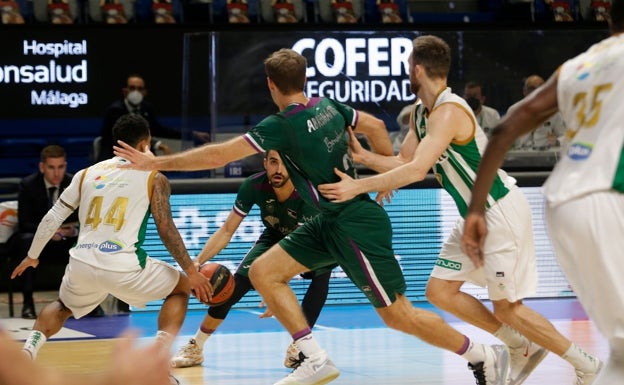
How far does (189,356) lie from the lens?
25.0 feet

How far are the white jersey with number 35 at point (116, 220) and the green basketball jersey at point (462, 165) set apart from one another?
71.5 inches

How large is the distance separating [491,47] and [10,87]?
650cm

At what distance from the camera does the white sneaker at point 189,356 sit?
759 centimetres

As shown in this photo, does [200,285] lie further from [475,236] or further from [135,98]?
[135,98]

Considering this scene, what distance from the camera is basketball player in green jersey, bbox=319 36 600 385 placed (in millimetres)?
5797

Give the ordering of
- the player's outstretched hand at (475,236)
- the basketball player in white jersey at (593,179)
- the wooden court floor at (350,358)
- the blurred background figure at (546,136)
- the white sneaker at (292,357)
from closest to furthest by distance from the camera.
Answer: the basketball player in white jersey at (593,179), the player's outstretched hand at (475,236), the wooden court floor at (350,358), the white sneaker at (292,357), the blurred background figure at (546,136)

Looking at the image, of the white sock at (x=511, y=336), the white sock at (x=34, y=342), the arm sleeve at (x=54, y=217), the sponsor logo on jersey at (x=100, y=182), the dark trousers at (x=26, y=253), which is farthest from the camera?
the dark trousers at (x=26, y=253)

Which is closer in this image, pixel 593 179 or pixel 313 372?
pixel 593 179

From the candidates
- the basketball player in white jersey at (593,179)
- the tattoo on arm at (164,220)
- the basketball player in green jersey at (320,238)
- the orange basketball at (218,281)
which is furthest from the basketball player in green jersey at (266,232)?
the basketball player in white jersey at (593,179)

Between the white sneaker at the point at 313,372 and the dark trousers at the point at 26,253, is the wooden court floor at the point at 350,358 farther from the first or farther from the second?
the dark trousers at the point at 26,253

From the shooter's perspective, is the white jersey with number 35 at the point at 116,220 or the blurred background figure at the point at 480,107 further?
the blurred background figure at the point at 480,107

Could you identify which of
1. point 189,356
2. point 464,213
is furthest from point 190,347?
point 464,213

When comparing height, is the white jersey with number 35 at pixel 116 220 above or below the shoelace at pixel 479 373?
above

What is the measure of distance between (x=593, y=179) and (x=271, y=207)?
4.52 meters
